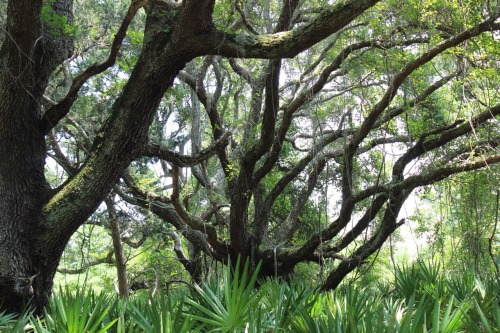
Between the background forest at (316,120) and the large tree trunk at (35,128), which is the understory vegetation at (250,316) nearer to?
the large tree trunk at (35,128)

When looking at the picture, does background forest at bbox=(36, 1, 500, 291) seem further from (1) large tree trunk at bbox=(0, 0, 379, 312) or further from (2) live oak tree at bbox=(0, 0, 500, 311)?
(1) large tree trunk at bbox=(0, 0, 379, 312)

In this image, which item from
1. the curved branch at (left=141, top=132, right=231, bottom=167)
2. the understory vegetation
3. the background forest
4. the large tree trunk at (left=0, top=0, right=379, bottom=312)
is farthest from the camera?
the background forest

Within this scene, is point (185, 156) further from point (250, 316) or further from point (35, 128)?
point (250, 316)

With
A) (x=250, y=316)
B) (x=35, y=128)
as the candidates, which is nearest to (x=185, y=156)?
(x=35, y=128)

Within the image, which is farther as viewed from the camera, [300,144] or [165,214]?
[300,144]

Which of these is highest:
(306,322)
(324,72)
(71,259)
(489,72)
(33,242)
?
(324,72)

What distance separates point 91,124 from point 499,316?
7745 millimetres

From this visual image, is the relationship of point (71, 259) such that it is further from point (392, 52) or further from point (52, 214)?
point (392, 52)

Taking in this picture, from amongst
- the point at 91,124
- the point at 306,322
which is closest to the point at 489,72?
the point at 306,322

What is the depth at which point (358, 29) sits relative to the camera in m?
7.70

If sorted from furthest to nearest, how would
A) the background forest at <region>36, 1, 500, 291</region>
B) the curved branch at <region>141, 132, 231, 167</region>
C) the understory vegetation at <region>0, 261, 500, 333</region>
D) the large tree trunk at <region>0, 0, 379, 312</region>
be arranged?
the background forest at <region>36, 1, 500, 291</region> → the curved branch at <region>141, 132, 231, 167</region> → the large tree trunk at <region>0, 0, 379, 312</region> → the understory vegetation at <region>0, 261, 500, 333</region>

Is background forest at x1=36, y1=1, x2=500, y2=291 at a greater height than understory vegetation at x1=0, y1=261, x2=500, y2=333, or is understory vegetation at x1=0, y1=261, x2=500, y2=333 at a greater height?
background forest at x1=36, y1=1, x2=500, y2=291

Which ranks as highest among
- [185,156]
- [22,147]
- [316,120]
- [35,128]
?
[316,120]

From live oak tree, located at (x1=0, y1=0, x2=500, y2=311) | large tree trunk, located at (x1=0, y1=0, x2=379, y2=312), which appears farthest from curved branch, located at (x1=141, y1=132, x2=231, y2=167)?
large tree trunk, located at (x1=0, y1=0, x2=379, y2=312)
